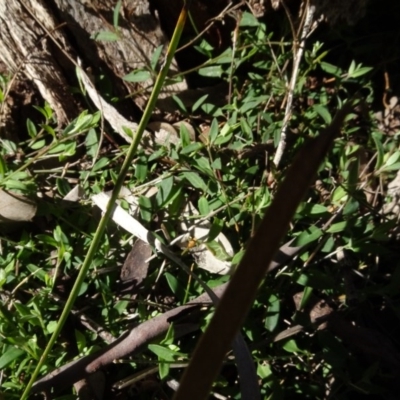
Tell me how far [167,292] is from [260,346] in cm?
36

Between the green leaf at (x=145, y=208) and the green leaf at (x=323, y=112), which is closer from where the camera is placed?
the green leaf at (x=145, y=208)

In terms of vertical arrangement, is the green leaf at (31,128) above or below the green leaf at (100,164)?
above

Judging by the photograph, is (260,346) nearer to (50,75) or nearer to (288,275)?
(288,275)

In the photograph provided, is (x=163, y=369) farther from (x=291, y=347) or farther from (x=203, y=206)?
(x=203, y=206)

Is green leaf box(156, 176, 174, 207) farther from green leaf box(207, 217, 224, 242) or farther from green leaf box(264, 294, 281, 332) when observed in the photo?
green leaf box(264, 294, 281, 332)

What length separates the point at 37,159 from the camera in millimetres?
2029

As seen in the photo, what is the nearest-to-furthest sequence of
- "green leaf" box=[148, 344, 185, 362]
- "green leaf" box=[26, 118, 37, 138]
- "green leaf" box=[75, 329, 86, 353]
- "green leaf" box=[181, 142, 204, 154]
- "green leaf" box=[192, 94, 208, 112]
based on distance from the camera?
"green leaf" box=[148, 344, 185, 362] → "green leaf" box=[75, 329, 86, 353] → "green leaf" box=[181, 142, 204, 154] → "green leaf" box=[26, 118, 37, 138] → "green leaf" box=[192, 94, 208, 112]

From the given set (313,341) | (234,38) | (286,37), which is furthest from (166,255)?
(286,37)

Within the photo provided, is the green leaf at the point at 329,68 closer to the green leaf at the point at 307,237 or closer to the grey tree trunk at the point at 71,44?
the grey tree trunk at the point at 71,44

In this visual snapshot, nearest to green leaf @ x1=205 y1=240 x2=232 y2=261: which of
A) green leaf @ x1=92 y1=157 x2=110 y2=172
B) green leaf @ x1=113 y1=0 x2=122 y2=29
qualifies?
green leaf @ x1=92 y1=157 x2=110 y2=172

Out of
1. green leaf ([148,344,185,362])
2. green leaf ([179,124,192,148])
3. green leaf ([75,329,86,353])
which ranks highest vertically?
green leaf ([179,124,192,148])

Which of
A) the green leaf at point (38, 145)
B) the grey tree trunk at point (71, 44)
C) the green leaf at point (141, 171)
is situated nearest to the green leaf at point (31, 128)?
the green leaf at point (38, 145)

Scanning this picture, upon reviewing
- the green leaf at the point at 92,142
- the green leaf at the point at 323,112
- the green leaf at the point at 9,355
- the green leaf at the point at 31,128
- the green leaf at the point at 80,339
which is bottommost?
the green leaf at the point at 323,112

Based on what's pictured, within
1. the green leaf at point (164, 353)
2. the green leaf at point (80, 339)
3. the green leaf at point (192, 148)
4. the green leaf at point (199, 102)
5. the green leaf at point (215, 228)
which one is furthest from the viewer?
the green leaf at point (199, 102)
